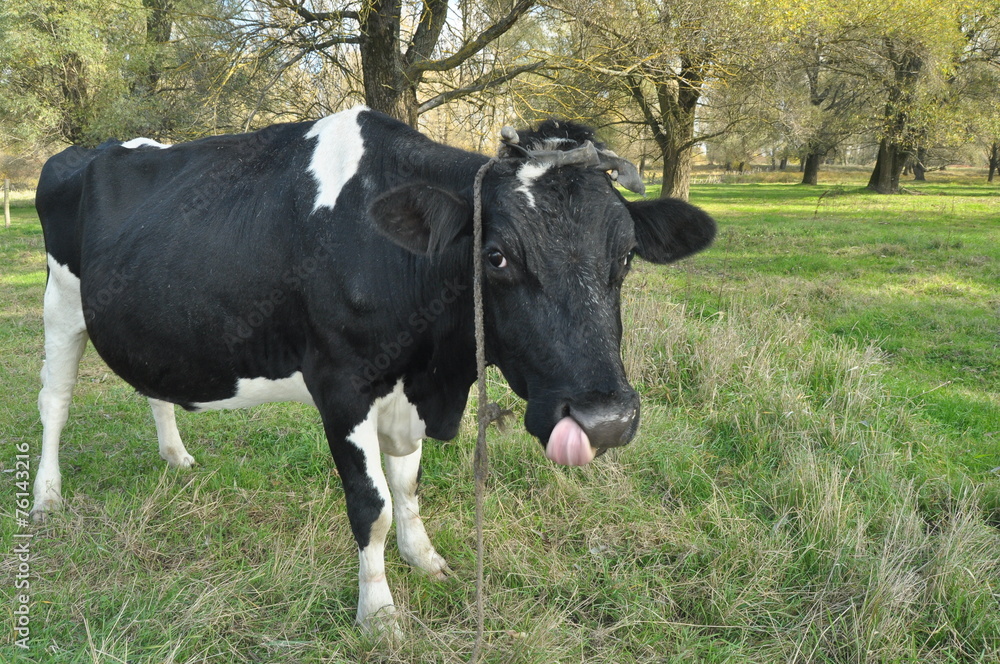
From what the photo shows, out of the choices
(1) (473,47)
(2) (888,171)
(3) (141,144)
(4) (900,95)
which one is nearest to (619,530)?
(3) (141,144)

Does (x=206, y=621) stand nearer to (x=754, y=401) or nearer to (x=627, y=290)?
(x=754, y=401)

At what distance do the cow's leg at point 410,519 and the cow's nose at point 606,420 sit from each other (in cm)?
158

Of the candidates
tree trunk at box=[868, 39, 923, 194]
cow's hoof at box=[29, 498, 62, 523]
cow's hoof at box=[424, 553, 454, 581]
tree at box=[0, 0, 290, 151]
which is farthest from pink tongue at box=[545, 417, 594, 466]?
tree trunk at box=[868, 39, 923, 194]

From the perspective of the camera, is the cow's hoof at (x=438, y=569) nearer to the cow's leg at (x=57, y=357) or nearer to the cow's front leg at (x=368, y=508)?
the cow's front leg at (x=368, y=508)

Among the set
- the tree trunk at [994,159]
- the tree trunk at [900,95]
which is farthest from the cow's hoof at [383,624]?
the tree trunk at [994,159]

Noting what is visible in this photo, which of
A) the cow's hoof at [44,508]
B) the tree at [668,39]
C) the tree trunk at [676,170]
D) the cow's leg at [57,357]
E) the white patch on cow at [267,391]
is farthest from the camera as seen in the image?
the tree trunk at [676,170]

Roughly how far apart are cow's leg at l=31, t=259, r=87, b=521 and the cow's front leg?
234 centimetres

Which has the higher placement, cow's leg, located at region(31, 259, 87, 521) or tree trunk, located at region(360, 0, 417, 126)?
tree trunk, located at region(360, 0, 417, 126)

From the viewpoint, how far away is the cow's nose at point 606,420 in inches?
91.4

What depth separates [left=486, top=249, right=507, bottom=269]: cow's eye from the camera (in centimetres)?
268

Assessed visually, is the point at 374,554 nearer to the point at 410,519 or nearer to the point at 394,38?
the point at 410,519

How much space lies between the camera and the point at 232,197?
367 cm

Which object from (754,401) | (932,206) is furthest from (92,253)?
(932,206)

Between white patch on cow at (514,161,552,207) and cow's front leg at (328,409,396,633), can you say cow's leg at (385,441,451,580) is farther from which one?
white patch on cow at (514,161,552,207)
